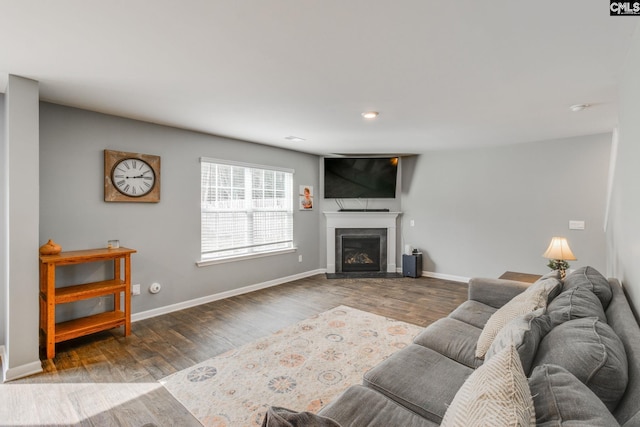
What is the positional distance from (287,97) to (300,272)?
3619 millimetres

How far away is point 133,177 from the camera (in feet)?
11.7

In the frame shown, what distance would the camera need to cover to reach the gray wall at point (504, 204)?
14.3 feet

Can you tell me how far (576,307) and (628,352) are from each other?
1.24ft

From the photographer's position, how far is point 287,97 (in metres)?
2.87

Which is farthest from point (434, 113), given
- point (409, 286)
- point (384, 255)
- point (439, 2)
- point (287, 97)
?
point (384, 255)

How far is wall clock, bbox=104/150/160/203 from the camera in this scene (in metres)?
3.37

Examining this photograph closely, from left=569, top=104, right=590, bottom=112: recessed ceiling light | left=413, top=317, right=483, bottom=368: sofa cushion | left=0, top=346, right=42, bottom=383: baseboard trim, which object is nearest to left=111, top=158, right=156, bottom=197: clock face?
left=0, top=346, right=42, bottom=383: baseboard trim

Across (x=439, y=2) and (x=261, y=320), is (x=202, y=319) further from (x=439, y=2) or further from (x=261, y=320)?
(x=439, y=2)

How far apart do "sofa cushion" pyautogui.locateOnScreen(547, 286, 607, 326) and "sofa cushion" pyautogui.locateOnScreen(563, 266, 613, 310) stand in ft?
0.30

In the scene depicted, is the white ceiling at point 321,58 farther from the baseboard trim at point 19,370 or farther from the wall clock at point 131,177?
the baseboard trim at point 19,370

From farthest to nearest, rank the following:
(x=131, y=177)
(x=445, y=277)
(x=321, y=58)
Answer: (x=445, y=277) → (x=131, y=177) → (x=321, y=58)

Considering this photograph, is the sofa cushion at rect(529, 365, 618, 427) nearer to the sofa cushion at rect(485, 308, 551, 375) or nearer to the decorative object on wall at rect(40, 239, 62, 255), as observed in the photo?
the sofa cushion at rect(485, 308, 551, 375)

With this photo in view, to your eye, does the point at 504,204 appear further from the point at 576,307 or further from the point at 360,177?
the point at 576,307

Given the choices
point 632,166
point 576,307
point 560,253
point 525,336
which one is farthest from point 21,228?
point 560,253
